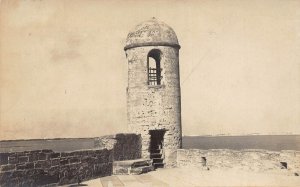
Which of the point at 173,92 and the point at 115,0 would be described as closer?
the point at 115,0

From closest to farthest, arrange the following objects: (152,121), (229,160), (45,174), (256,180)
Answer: (45,174) < (256,180) < (229,160) < (152,121)

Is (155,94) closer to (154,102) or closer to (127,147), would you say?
(154,102)

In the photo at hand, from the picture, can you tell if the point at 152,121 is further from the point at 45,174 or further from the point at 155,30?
the point at 45,174

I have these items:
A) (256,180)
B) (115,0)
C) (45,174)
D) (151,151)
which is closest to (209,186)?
(256,180)

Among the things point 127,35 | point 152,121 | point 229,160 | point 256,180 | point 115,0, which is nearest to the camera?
point 256,180

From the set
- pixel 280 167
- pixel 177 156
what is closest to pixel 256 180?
pixel 280 167

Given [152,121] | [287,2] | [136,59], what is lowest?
[152,121]

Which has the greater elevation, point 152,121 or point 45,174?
point 152,121

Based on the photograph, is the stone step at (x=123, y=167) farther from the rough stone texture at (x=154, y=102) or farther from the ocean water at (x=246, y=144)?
the ocean water at (x=246, y=144)
